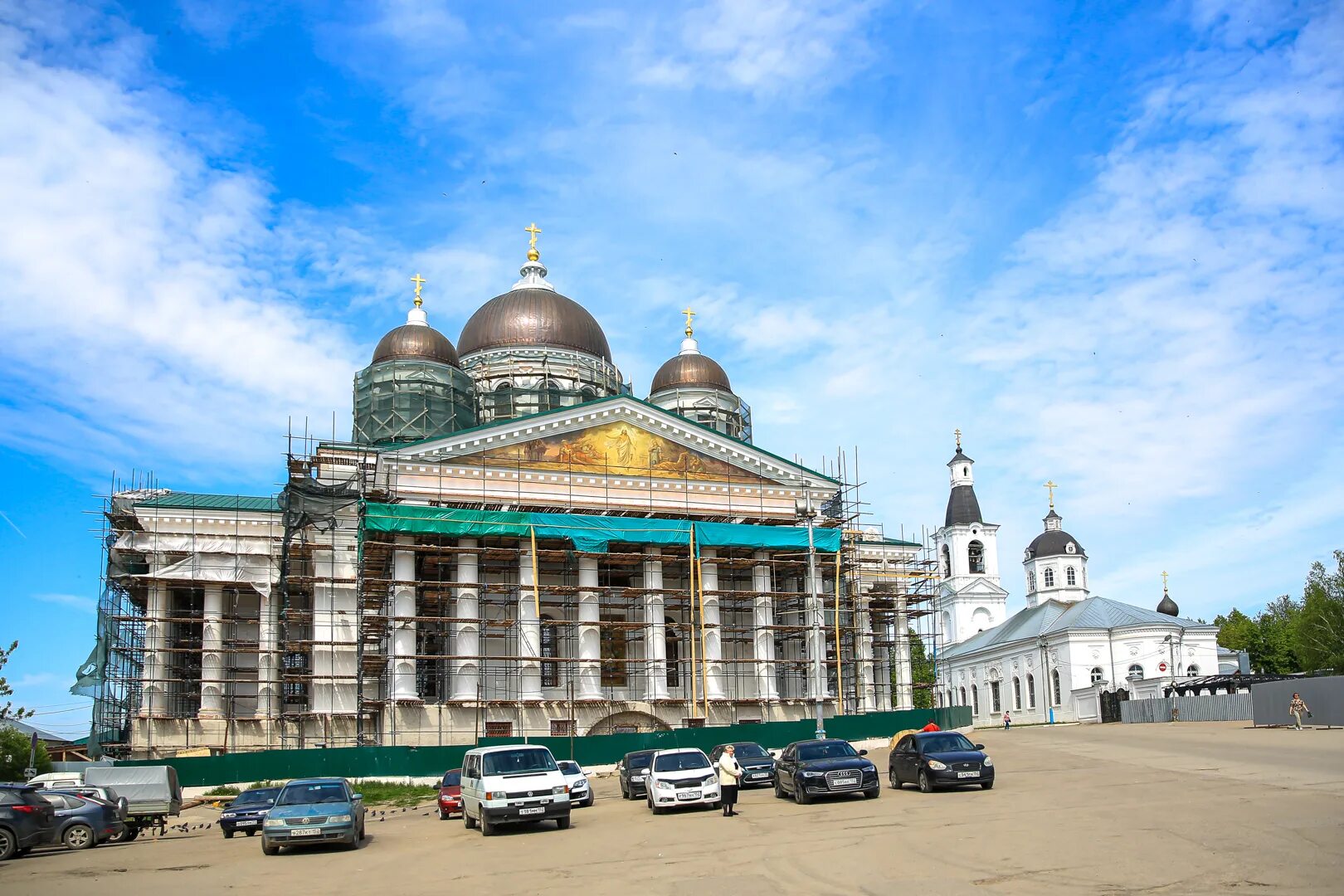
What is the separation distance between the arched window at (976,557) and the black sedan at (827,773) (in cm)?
8794

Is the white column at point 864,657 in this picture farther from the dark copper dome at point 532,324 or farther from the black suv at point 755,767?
the black suv at point 755,767

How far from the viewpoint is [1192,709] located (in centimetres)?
5459

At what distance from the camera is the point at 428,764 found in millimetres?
39469

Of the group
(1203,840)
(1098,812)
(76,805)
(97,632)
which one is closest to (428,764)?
(76,805)

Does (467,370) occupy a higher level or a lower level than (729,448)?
higher

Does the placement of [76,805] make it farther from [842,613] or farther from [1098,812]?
[842,613]

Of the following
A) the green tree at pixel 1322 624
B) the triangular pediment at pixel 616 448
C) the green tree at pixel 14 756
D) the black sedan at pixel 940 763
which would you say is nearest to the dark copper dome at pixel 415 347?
the triangular pediment at pixel 616 448

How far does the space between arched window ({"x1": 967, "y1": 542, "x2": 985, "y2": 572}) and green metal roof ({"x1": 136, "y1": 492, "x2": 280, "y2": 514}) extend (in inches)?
2914

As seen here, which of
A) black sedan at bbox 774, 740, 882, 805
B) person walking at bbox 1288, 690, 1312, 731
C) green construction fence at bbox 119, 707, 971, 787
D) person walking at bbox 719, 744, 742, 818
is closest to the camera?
person walking at bbox 719, 744, 742, 818

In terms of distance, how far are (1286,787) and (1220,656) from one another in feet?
270

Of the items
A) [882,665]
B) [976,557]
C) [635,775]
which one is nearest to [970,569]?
[976,557]

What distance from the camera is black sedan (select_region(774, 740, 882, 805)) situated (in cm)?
2442

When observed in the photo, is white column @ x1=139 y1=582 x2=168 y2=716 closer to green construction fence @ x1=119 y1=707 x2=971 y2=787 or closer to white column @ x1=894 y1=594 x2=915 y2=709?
green construction fence @ x1=119 y1=707 x2=971 y2=787

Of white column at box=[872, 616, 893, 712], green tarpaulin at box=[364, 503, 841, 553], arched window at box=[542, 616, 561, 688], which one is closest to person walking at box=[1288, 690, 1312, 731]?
white column at box=[872, 616, 893, 712]
